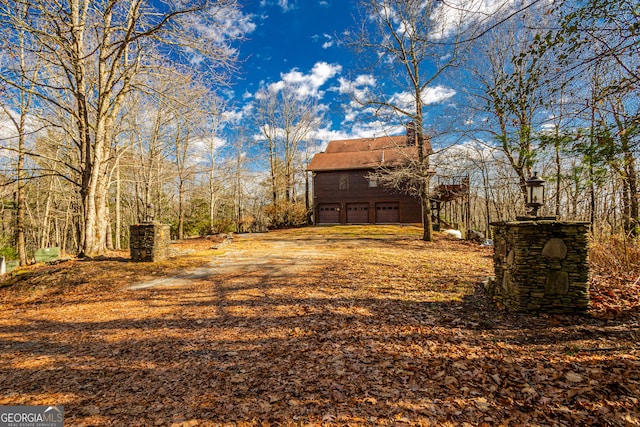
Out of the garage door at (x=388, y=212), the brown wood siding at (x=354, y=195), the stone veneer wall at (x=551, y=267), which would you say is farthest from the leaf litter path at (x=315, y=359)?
the garage door at (x=388, y=212)

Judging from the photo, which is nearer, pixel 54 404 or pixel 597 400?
pixel 597 400

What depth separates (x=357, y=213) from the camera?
2480cm

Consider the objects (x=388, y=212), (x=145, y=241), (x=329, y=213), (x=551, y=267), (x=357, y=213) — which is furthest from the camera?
(x=329, y=213)

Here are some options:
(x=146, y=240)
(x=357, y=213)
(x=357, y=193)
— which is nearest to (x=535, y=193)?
(x=146, y=240)

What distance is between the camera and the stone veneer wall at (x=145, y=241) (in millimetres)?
8992

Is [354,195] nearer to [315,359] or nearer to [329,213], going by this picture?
[329,213]

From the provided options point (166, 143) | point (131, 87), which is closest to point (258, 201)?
point (166, 143)

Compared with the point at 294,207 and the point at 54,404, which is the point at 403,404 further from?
the point at 294,207

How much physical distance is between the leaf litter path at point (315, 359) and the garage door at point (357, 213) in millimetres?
18340

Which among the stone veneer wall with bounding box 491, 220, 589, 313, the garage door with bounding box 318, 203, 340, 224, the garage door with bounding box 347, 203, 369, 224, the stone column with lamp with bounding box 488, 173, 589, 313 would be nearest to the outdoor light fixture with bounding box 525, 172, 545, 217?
the stone column with lamp with bounding box 488, 173, 589, 313

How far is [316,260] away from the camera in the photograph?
9500mm

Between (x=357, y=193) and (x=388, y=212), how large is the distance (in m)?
3.15

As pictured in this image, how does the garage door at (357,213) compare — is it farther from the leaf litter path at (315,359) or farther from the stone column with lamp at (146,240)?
the leaf litter path at (315,359)

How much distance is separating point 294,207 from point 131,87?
1681 cm
